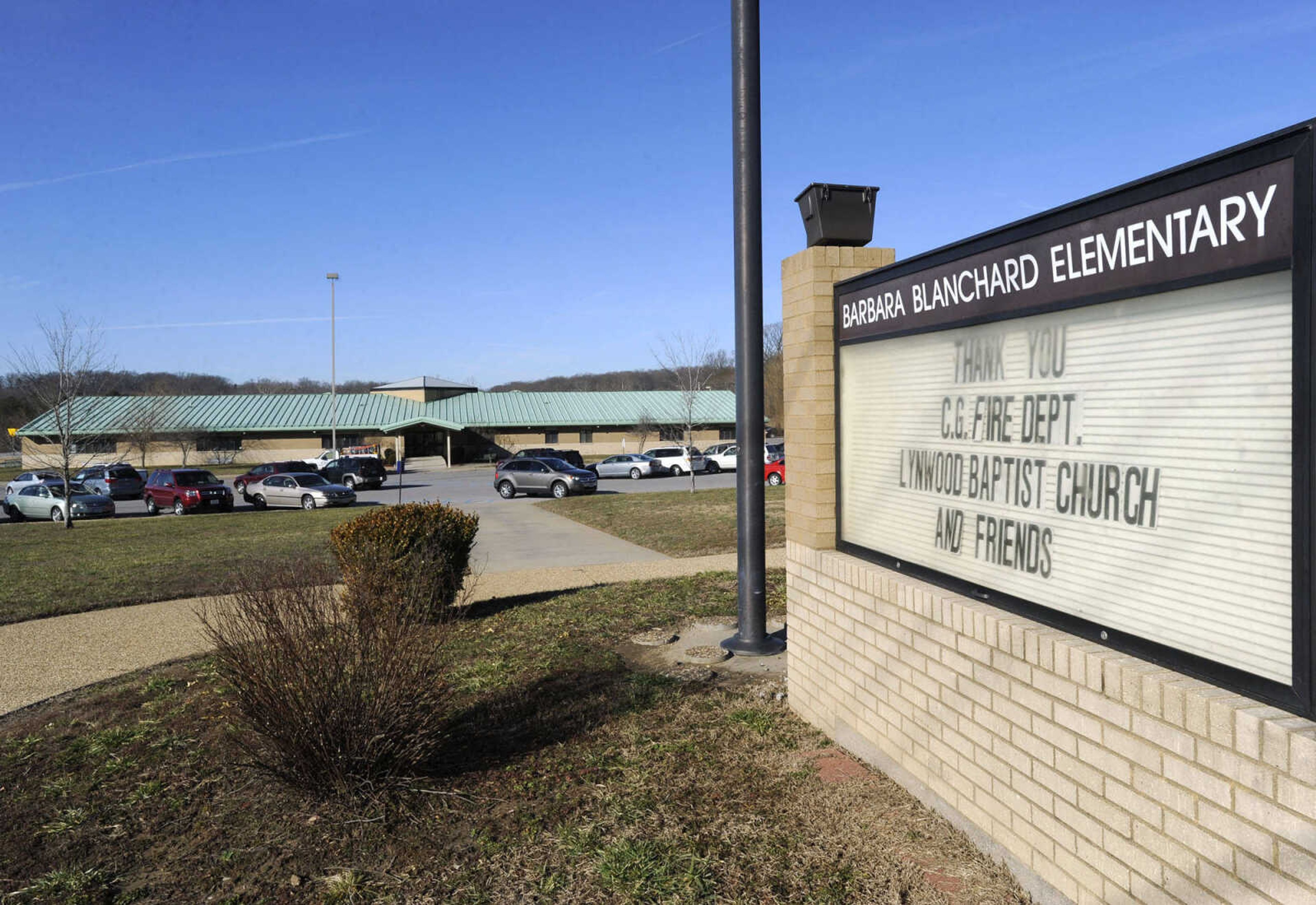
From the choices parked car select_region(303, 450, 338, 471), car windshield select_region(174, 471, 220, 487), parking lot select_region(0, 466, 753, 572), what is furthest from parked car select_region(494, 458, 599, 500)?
parked car select_region(303, 450, 338, 471)

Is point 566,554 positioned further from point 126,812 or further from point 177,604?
point 126,812

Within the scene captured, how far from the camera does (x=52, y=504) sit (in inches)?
1153

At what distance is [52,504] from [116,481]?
7.93 m

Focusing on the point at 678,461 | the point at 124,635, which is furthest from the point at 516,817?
the point at 678,461

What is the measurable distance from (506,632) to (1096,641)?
6394 mm

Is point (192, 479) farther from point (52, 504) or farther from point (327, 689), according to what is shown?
point (327, 689)

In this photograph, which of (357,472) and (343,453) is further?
(343,453)

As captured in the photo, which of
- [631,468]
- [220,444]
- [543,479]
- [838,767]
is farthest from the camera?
[220,444]

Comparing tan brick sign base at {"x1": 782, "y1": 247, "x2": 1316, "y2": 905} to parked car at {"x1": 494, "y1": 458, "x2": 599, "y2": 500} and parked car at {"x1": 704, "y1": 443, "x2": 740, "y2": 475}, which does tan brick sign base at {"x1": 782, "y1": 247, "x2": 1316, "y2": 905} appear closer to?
parked car at {"x1": 494, "y1": 458, "x2": 599, "y2": 500}

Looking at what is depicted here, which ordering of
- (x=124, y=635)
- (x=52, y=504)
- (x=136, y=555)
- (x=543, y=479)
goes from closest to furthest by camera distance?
1. (x=124, y=635)
2. (x=136, y=555)
3. (x=52, y=504)
4. (x=543, y=479)

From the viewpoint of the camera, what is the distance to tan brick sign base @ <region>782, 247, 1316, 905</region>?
99.0 inches

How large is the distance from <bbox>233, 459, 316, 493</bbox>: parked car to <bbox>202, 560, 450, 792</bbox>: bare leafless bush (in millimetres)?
32246

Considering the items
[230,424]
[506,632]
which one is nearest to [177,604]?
[506,632]

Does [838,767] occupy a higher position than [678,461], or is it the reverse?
[678,461]
